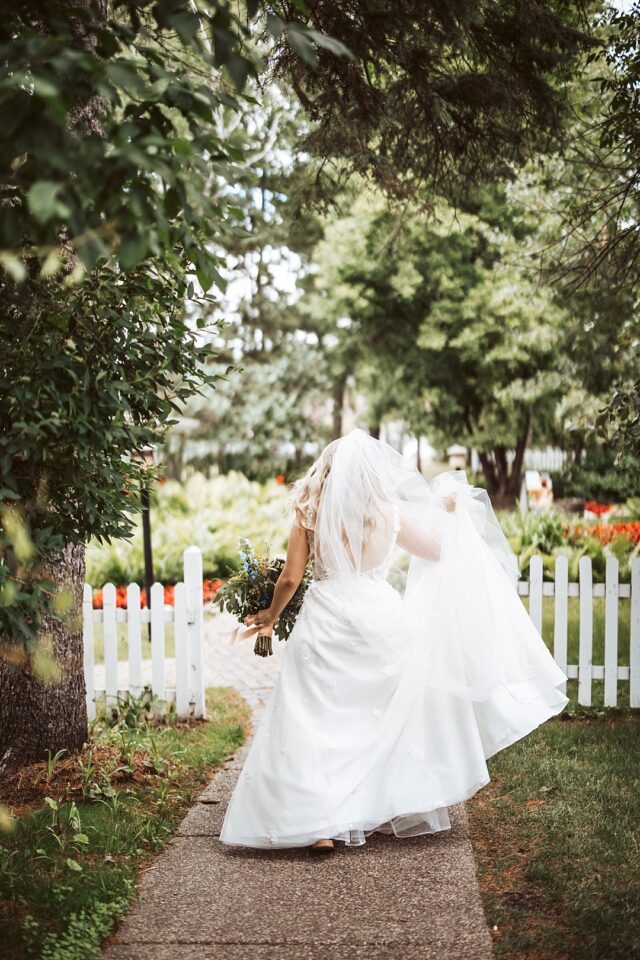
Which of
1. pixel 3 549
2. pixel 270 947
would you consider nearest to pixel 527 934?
pixel 270 947

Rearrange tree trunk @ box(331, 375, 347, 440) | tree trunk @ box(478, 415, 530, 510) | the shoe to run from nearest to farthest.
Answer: the shoe < tree trunk @ box(478, 415, 530, 510) < tree trunk @ box(331, 375, 347, 440)

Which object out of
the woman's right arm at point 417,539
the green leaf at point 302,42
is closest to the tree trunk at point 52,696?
the woman's right arm at point 417,539

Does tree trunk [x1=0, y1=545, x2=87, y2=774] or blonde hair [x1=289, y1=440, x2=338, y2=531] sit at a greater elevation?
blonde hair [x1=289, y1=440, x2=338, y2=531]

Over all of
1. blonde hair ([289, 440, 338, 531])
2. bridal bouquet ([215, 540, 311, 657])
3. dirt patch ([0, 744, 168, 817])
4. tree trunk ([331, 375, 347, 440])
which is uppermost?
tree trunk ([331, 375, 347, 440])

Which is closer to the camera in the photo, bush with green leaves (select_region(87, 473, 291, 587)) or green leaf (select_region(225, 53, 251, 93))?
green leaf (select_region(225, 53, 251, 93))

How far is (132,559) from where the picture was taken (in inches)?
472

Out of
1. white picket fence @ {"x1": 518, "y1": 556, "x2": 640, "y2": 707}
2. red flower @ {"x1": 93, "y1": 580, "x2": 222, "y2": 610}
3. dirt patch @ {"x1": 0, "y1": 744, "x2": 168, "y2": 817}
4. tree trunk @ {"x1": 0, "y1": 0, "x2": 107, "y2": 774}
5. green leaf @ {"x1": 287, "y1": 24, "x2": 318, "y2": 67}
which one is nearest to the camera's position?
green leaf @ {"x1": 287, "y1": 24, "x2": 318, "y2": 67}

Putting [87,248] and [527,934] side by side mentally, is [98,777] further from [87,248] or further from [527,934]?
[87,248]

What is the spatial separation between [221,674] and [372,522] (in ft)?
14.9

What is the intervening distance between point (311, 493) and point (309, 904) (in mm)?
1905

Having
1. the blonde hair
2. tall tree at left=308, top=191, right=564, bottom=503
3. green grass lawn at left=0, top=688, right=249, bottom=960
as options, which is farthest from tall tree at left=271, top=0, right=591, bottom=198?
tall tree at left=308, top=191, right=564, bottom=503

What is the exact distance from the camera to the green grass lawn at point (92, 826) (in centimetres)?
319

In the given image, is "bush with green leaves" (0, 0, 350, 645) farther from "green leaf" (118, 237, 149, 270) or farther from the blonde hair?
the blonde hair

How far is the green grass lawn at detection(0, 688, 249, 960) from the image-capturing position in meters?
3.19
